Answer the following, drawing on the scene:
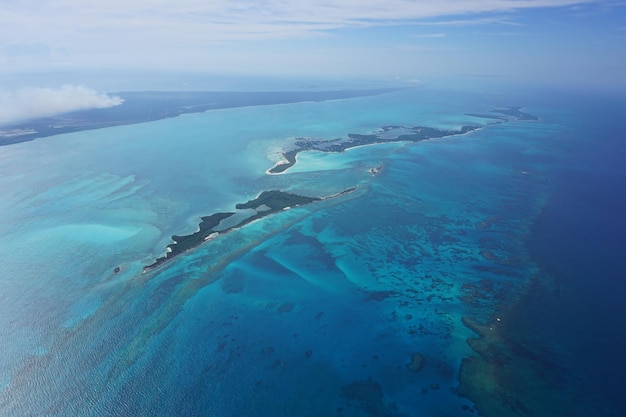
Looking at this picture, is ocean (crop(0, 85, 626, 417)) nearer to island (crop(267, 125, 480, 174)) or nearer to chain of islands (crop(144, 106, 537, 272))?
chain of islands (crop(144, 106, 537, 272))

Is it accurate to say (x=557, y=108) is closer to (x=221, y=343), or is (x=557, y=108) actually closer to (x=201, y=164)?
(x=201, y=164)

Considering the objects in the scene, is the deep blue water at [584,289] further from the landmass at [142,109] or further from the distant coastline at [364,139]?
the landmass at [142,109]

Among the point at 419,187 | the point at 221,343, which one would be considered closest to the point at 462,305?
the point at 221,343

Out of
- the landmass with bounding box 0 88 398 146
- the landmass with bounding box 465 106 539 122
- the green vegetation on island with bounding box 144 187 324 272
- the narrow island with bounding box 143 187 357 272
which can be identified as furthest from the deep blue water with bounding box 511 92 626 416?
the landmass with bounding box 0 88 398 146

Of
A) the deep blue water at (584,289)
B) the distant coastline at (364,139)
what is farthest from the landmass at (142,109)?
the deep blue water at (584,289)

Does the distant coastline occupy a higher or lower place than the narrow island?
higher
